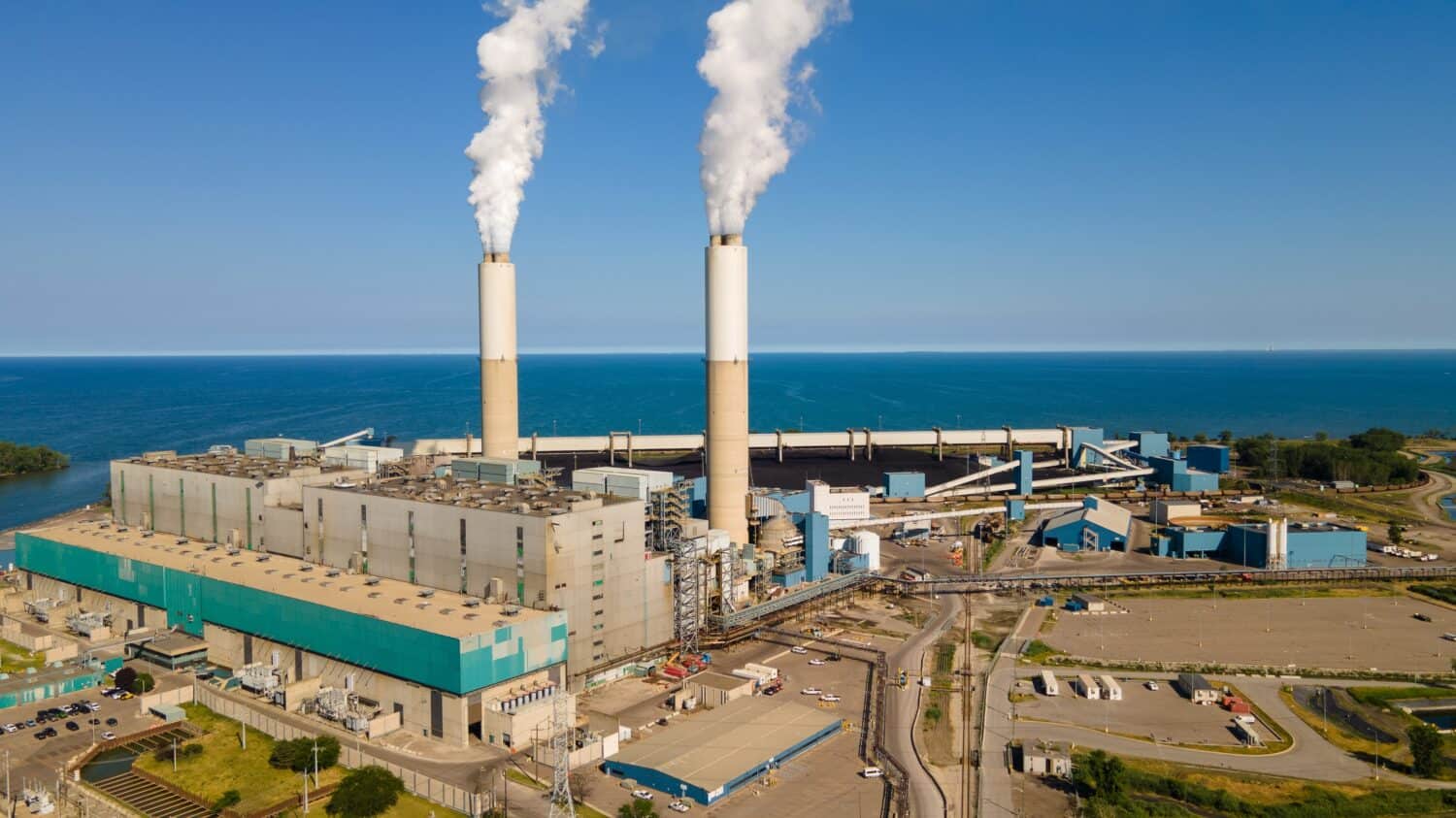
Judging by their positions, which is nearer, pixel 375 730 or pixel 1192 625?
pixel 375 730

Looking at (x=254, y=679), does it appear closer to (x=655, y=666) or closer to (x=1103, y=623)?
(x=655, y=666)

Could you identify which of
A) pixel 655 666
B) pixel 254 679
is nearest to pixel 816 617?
pixel 655 666

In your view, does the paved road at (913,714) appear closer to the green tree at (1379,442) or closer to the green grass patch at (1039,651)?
the green grass patch at (1039,651)

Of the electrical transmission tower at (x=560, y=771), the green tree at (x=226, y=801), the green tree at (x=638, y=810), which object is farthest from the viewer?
the green tree at (x=226, y=801)

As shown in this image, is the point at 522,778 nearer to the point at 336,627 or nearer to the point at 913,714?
the point at 336,627

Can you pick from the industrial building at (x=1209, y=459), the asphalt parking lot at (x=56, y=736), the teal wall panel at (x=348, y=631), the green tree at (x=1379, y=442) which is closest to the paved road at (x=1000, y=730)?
the teal wall panel at (x=348, y=631)

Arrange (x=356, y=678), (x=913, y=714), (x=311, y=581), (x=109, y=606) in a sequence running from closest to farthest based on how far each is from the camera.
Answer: (x=913, y=714) < (x=356, y=678) < (x=311, y=581) < (x=109, y=606)

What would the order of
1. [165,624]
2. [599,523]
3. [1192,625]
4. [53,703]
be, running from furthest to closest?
[1192,625]
[165,624]
[599,523]
[53,703]

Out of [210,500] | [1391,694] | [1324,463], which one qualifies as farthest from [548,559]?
[1324,463]
